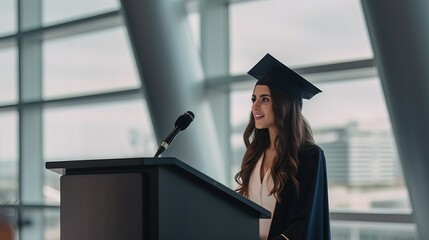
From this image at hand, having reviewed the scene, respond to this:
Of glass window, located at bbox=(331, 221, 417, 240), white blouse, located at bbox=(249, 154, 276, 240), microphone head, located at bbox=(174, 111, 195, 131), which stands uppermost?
microphone head, located at bbox=(174, 111, 195, 131)

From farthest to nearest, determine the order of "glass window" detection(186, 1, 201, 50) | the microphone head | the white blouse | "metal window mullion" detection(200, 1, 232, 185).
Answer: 1. "glass window" detection(186, 1, 201, 50)
2. "metal window mullion" detection(200, 1, 232, 185)
3. the white blouse
4. the microphone head

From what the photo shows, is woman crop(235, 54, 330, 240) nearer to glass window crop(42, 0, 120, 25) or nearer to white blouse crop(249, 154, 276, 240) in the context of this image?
white blouse crop(249, 154, 276, 240)

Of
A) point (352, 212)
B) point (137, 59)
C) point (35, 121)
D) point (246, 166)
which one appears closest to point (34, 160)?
point (35, 121)

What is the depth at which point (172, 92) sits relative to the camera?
4.93 metres

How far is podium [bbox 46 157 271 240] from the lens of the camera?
1.81 m

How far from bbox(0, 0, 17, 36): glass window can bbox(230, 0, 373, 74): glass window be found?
9.60ft

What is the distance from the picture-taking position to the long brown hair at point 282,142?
2688 mm

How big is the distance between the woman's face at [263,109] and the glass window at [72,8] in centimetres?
320

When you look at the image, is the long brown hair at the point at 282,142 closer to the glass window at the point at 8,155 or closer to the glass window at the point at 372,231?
the glass window at the point at 372,231

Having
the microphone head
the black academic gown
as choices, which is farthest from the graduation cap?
the microphone head

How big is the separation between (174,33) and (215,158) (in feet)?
3.10

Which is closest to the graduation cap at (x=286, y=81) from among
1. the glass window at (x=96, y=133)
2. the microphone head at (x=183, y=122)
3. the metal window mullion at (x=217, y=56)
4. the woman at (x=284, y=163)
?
the woman at (x=284, y=163)

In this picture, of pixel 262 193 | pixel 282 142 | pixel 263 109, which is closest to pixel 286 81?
pixel 263 109

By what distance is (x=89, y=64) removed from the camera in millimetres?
6223
